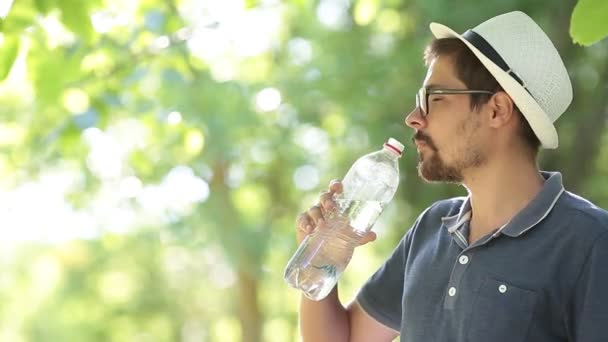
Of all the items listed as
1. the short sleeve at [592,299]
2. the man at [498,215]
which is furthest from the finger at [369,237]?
the short sleeve at [592,299]

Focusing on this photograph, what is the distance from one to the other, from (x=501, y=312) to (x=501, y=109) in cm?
44

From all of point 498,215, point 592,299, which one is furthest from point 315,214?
point 592,299

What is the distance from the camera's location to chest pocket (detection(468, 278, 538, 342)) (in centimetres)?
202

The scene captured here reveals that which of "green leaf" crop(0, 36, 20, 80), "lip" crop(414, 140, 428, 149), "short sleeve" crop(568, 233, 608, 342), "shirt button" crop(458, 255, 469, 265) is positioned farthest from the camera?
"green leaf" crop(0, 36, 20, 80)

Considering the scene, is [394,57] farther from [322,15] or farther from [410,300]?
[410,300]

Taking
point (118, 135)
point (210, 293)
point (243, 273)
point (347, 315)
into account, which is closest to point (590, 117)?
point (118, 135)

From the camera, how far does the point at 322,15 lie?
7.99 m

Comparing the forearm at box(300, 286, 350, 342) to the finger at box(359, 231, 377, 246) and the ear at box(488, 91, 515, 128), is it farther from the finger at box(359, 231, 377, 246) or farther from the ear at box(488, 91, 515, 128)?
the ear at box(488, 91, 515, 128)

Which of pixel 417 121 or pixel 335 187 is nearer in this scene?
pixel 417 121

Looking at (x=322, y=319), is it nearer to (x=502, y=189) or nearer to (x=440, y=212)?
(x=440, y=212)

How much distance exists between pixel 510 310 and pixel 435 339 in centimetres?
20

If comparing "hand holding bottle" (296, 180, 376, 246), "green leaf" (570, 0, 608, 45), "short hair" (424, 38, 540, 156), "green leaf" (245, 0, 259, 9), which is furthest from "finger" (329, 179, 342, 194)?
"green leaf" (245, 0, 259, 9)

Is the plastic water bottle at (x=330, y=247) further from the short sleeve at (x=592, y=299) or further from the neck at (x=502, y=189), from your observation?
the short sleeve at (x=592, y=299)

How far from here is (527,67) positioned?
7.29 feet
